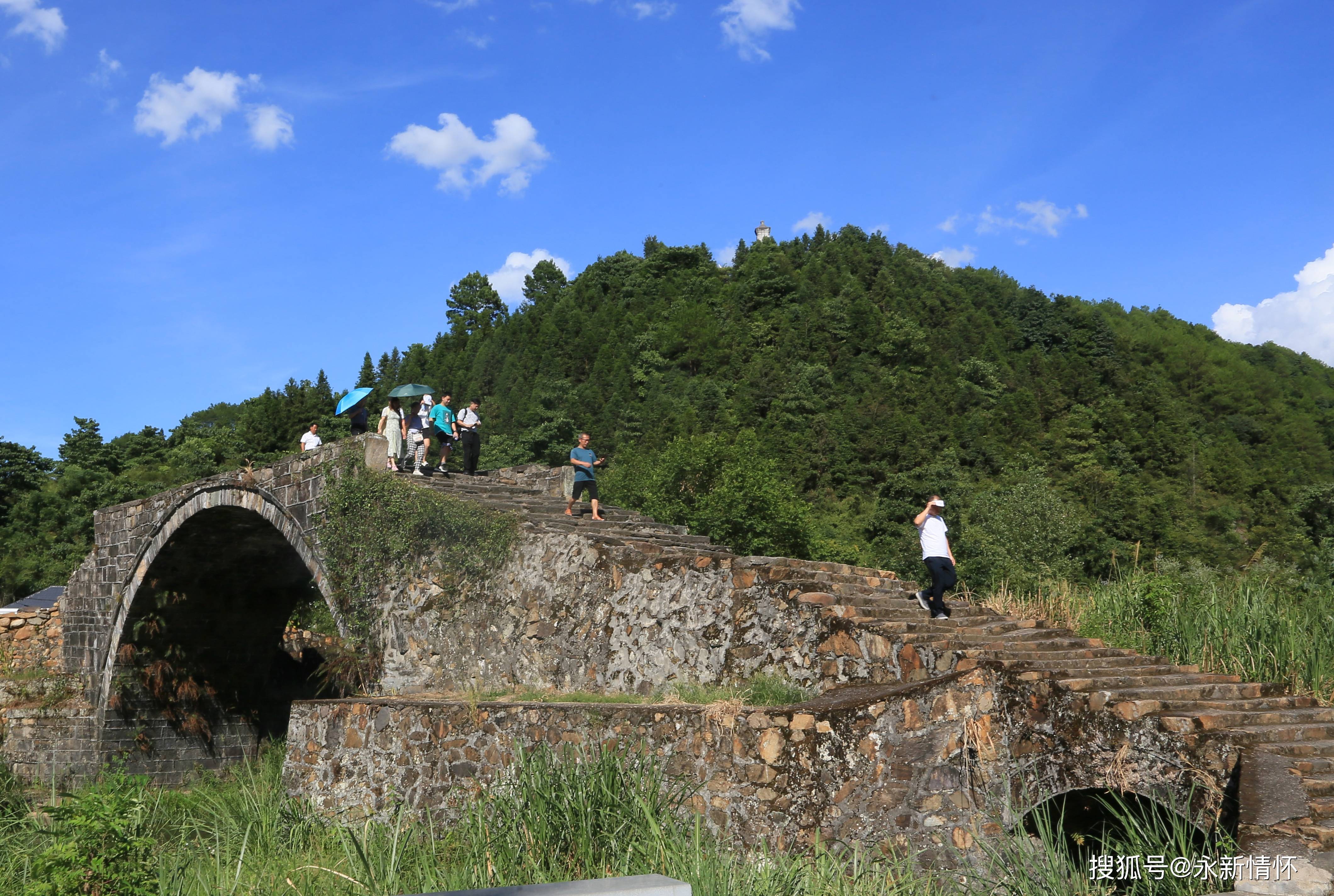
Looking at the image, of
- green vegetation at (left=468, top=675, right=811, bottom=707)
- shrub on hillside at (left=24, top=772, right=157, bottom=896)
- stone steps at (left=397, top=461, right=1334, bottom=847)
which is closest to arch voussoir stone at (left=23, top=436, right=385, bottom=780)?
stone steps at (left=397, top=461, right=1334, bottom=847)

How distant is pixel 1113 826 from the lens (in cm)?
574

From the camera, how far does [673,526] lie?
10.9 m

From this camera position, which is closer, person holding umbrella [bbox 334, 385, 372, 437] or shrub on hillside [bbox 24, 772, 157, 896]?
shrub on hillside [bbox 24, 772, 157, 896]

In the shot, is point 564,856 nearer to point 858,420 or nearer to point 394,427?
point 394,427

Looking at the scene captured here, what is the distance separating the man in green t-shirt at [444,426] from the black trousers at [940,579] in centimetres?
668

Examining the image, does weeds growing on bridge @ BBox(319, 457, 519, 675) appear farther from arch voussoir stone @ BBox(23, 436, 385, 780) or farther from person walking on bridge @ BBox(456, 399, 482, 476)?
person walking on bridge @ BBox(456, 399, 482, 476)

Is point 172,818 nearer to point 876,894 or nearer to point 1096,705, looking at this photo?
point 876,894

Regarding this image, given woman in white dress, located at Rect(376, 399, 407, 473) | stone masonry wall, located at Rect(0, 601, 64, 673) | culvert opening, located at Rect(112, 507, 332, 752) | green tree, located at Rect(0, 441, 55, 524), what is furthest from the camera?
green tree, located at Rect(0, 441, 55, 524)

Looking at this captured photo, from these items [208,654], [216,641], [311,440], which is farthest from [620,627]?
[208,654]

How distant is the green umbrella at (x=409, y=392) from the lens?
11.9 m

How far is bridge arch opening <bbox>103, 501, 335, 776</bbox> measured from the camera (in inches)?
575

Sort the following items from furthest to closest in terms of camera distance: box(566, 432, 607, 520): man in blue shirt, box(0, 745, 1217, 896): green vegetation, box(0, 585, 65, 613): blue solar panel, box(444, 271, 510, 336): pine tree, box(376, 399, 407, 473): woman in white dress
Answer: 1. box(444, 271, 510, 336): pine tree
2. box(0, 585, 65, 613): blue solar panel
3. box(376, 399, 407, 473): woman in white dress
4. box(566, 432, 607, 520): man in blue shirt
5. box(0, 745, 1217, 896): green vegetation

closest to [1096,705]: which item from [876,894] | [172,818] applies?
[876,894]

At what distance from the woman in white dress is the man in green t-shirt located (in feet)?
1.90
